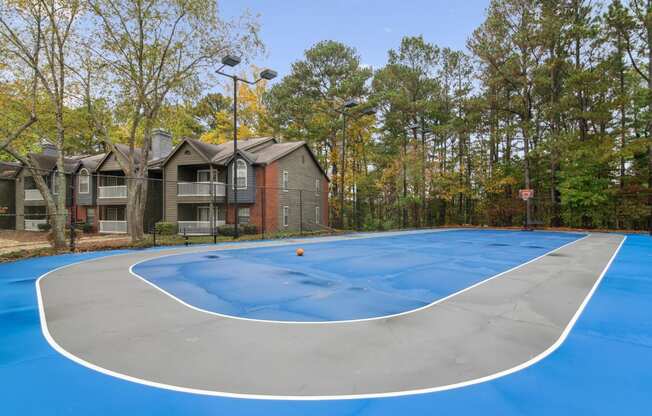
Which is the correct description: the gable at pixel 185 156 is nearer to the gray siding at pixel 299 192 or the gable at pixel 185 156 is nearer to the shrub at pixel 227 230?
the shrub at pixel 227 230

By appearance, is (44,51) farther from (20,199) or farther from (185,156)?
(20,199)

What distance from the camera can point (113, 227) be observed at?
76.9 feet

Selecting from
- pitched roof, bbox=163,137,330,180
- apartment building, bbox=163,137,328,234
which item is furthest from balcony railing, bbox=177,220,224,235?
Answer: pitched roof, bbox=163,137,330,180

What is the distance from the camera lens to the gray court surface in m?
3.20

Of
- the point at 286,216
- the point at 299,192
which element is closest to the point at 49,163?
the point at 286,216

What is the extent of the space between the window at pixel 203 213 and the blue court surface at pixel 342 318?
12239 mm

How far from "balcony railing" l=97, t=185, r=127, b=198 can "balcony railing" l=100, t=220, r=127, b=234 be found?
190 centimetres

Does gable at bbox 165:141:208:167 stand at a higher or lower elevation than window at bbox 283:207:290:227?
higher

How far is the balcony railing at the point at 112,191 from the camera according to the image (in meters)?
23.5

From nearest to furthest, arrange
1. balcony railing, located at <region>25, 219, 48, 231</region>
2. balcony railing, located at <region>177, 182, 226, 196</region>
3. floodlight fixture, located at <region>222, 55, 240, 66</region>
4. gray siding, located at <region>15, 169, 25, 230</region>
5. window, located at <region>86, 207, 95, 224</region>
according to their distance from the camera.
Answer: floodlight fixture, located at <region>222, 55, 240, 66</region> < balcony railing, located at <region>177, 182, 226, 196</region> < balcony railing, located at <region>25, 219, 48, 231</region> < window, located at <region>86, 207, 95, 224</region> < gray siding, located at <region>15, 169, 25, 230</region>

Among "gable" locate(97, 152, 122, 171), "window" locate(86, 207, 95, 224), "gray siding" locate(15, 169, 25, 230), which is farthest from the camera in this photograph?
"gray siding" locate(15, 169, 25, 230)

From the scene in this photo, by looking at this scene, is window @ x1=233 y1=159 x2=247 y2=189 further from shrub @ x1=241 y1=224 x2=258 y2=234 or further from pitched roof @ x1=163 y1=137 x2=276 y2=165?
shrub @ x1=241 y1=224 x2=258 y2=234

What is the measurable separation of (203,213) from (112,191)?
6.95m

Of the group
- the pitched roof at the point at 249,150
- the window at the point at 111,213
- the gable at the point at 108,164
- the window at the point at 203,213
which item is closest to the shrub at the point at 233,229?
the window at the point at 203,213
